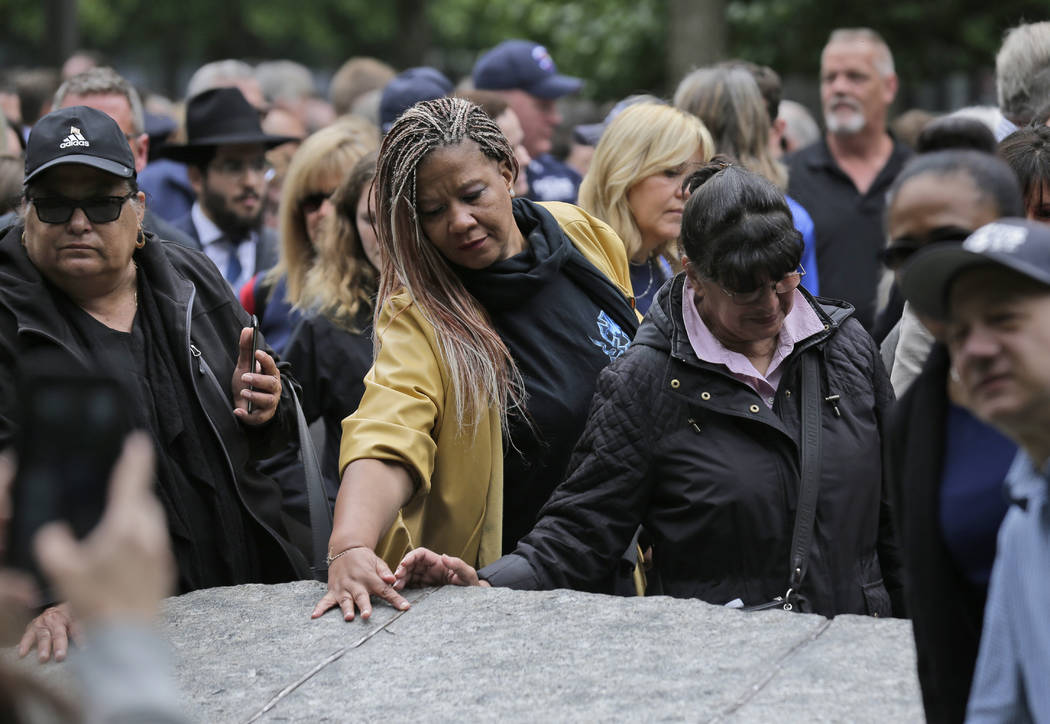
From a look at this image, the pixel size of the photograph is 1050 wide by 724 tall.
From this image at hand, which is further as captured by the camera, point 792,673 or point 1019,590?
point 792,673

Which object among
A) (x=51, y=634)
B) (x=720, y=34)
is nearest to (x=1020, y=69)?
(x=51, y=634)

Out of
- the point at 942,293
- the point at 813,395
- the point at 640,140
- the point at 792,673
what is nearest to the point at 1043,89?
the point at 640,140

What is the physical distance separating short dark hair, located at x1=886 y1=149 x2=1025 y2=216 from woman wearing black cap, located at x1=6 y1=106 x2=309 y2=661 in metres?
2.21

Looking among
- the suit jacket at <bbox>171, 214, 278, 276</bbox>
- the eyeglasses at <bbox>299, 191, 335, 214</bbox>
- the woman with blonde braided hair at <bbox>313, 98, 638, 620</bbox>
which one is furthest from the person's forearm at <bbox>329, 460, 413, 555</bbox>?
the suit jacket at <bbox>171, 214, 278, 276</bbox>

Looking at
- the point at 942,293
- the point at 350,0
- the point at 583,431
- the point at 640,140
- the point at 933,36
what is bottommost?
the point at 583,431

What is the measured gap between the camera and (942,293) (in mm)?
2168

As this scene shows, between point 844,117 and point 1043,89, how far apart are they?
2409 mm

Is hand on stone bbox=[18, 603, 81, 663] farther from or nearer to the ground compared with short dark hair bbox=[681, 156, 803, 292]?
nearer to the ground

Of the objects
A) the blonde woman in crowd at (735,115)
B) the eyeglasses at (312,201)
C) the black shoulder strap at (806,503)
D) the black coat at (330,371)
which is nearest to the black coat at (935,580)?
the black shoulder strap at (806,503)

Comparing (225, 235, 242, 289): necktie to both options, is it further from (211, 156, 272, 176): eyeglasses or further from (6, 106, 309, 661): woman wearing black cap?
(6, 106, 309, 661): woman wearing black cap

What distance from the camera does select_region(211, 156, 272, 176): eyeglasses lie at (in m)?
6.97

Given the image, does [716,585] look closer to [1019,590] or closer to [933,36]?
[1019,590]

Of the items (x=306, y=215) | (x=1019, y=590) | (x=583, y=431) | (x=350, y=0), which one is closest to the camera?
(x=1019, y=590)

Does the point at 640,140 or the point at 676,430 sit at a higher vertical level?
the point at 640,140
